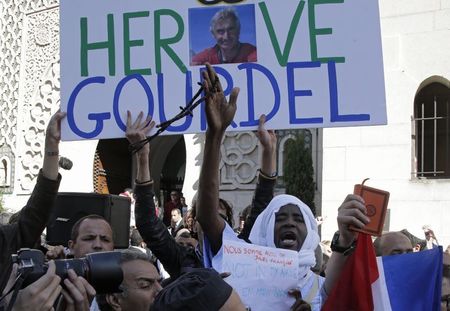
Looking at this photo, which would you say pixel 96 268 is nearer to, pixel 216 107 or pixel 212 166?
pixel 212 166

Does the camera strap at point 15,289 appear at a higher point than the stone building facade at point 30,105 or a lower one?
lower

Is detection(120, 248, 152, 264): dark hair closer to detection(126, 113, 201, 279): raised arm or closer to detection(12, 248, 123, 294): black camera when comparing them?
detection(126, 113, 201, 279): raised arm

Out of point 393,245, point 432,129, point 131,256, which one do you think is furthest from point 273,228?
point 432,129

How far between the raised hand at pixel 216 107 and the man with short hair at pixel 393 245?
1199mm

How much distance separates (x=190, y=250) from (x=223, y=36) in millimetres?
1075

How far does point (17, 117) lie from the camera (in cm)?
1623

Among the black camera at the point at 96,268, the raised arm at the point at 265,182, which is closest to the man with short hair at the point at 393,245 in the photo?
the raised arm at the point at 265,182

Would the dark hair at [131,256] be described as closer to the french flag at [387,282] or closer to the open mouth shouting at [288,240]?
the open mouth shouting at [288,240]

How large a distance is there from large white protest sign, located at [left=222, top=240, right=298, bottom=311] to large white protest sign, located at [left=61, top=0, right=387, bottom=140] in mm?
809

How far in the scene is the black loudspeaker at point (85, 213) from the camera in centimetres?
453

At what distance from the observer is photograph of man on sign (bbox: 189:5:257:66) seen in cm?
351

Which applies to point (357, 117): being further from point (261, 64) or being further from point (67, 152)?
point (67, 152)

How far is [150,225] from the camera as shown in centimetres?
338

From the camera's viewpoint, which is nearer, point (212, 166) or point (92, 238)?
point (212, 166)
